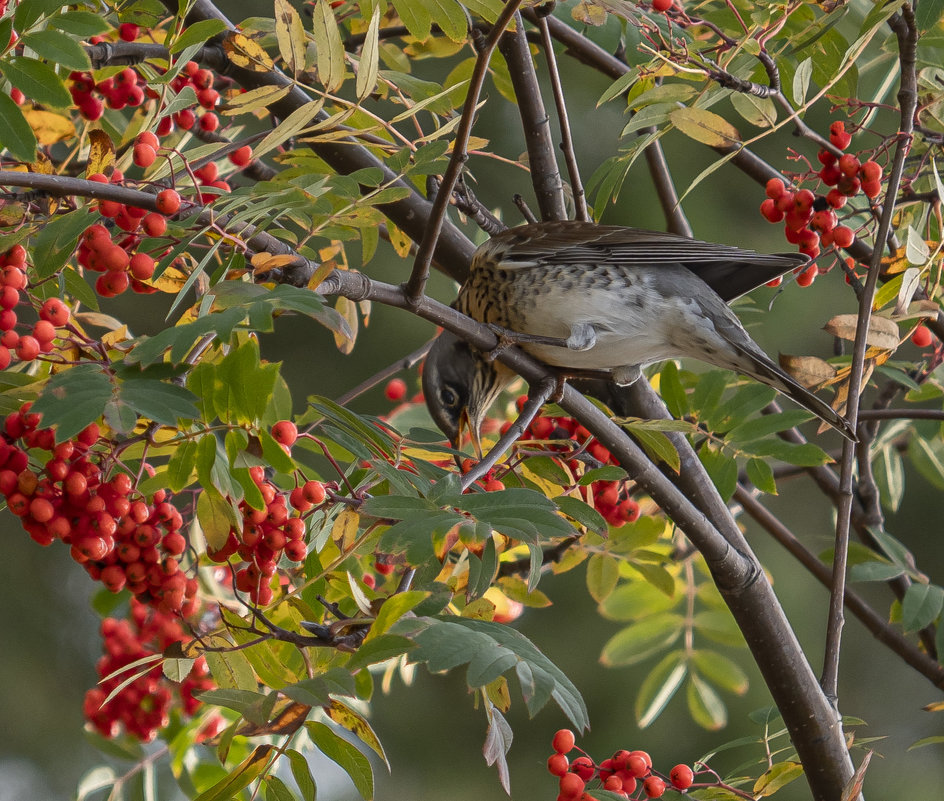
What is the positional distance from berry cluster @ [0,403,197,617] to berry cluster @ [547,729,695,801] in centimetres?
64

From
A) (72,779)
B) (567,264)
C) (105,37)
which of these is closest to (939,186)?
(567,264)

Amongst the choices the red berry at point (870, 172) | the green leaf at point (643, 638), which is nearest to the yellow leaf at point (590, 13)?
the red berry at point (870, 172)

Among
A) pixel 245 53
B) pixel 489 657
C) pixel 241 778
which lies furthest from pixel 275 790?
pixel 245 53

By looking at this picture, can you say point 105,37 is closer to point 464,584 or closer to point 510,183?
point 464,584

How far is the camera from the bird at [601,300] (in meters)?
2.13

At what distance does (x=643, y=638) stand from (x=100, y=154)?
5.55ft

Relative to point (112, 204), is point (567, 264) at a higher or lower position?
lower

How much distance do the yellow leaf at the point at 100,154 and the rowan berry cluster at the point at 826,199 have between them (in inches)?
46.6

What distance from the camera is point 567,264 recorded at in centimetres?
230

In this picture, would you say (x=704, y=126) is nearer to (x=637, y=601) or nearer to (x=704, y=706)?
(x=637, y=601)

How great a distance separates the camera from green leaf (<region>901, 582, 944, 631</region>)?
6.56 ft

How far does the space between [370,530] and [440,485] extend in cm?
19

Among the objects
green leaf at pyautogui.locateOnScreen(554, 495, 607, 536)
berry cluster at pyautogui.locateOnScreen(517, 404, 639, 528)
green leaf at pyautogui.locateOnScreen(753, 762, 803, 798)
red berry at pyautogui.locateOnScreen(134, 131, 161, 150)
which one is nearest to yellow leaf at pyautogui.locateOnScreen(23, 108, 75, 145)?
red berry at pyautogui.locateOnScreen(134, 131, 161, 150)

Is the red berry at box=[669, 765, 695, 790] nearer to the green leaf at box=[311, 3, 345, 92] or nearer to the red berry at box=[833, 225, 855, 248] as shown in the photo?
the red berry at box=[833, 225, 855, 248]
